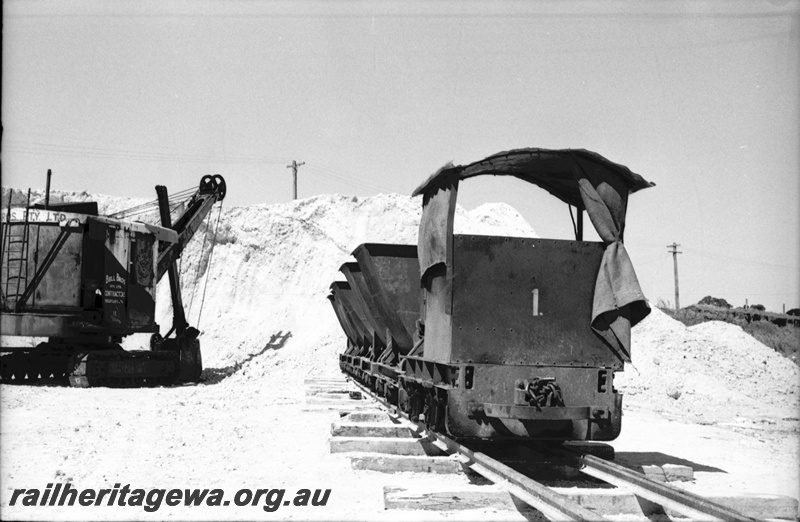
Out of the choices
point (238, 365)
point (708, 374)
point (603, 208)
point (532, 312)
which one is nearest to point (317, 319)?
point (238, 365)

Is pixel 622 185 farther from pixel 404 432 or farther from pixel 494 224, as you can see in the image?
→ pixel 494 224

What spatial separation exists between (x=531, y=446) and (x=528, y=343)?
4.82ft

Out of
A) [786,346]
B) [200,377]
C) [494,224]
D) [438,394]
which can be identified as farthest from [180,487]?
[494,224]

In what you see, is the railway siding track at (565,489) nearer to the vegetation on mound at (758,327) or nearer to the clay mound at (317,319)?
the clay mound at (317,319)

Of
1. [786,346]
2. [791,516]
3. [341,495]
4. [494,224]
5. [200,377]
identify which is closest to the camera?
[791,516]

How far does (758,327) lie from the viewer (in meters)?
32.6

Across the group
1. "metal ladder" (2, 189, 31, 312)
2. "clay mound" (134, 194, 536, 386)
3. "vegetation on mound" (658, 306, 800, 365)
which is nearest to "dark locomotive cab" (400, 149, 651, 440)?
"metal ladder" (2, 189, 31, 312)

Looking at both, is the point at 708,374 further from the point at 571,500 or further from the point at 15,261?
the point at 15,261

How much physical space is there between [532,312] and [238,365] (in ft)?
65.9

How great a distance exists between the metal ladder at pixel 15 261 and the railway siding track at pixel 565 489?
12.1 metres

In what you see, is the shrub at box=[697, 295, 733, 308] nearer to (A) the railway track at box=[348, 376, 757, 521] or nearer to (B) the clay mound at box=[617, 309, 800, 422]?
(B) the clay mound at box=[617, 309, 800, 422]

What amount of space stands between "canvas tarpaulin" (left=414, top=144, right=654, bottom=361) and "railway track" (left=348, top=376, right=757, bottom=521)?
1.18 metres

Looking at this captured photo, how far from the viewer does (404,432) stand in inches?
379

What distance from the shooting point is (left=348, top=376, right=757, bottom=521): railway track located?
5.01 meters
